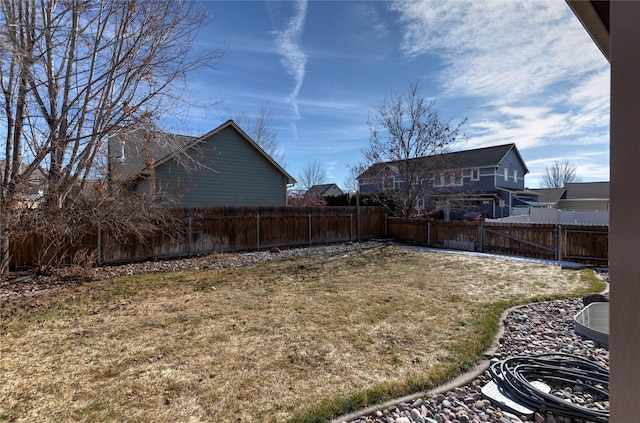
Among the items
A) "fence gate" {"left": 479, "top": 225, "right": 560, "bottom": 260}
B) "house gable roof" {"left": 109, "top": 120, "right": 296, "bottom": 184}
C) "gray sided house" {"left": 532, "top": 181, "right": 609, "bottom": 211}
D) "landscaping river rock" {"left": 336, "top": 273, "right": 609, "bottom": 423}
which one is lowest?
"landscaping river rock" {"left": 336, "top": 273, "right": 609, "bottom": 423}

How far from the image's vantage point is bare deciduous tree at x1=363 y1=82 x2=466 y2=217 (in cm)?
1490

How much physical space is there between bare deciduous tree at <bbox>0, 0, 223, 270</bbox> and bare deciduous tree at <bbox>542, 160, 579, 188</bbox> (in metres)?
52.2

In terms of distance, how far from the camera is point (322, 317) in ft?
15.9

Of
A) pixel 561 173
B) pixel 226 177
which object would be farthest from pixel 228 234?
Answer: pixel 561 173

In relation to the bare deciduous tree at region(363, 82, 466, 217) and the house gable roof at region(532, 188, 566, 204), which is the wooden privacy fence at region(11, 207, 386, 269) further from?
the house gable roof at region(532, 188, 566, 204)

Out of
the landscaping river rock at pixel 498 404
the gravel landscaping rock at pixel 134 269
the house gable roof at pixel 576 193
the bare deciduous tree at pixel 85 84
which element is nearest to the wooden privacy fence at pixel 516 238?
the gravel landscaping rock at pixel 134 269

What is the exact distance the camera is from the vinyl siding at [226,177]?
13.5 meters

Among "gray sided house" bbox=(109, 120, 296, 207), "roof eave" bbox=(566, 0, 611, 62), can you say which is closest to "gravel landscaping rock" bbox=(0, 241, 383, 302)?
"gray sided house" bbox=(109, 120, 296, 207)

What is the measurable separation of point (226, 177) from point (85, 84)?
7475 millimetres

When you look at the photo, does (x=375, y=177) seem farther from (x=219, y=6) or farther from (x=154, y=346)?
(x=154, y=346)

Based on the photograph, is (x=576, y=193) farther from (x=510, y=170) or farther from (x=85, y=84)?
(x=85, y=84)

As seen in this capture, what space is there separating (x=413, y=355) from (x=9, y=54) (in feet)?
20.4

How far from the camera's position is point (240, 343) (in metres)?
3.90

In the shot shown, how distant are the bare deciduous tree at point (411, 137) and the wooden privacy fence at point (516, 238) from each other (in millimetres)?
1789
